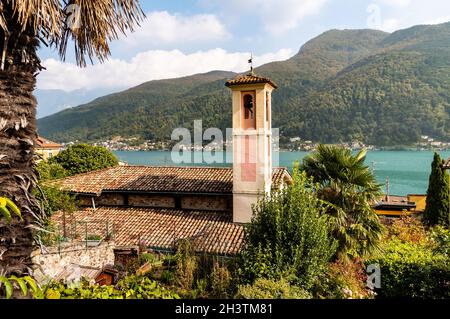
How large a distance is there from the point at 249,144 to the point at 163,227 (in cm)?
622

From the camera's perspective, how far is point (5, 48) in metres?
3.67

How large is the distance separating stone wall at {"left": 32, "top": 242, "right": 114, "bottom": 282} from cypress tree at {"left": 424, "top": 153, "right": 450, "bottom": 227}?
21.7 meters

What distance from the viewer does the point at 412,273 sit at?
31.7 ft

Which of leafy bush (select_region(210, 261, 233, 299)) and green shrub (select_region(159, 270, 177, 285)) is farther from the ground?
leafy bush (select_region(210, 261, 233, 299))

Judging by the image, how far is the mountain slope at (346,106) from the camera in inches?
4473

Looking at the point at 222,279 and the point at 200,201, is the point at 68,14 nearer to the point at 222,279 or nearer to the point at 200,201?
the point at 222,279

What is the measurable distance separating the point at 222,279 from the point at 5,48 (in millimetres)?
7568

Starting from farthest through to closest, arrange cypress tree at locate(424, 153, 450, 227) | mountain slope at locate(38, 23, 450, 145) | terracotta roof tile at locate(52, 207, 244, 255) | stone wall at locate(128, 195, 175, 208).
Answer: mountain slope at locate(38, 23, 450, 145)
cypress tree at locate(424, 153, 450, 227)
stone wall at locate(128, 195, 175, 208)
terracotta roof tile at locate(52, 207, 244, 255)

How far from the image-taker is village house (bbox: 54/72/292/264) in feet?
46.6

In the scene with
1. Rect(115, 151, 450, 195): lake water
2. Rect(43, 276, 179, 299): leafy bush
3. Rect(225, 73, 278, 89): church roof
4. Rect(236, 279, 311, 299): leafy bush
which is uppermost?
Rect(225, 73, 278, 89): church roof

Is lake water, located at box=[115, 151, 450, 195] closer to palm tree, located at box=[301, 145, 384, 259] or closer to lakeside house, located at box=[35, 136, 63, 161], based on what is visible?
lakeside house, located at box=[35, 136, 63, 161]

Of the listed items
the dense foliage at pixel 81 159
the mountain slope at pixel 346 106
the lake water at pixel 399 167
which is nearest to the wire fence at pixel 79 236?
the dense foliage at pixel 81 159

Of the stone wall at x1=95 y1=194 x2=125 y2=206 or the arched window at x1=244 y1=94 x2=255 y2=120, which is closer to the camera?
the arched window at x1=244 y1=94 x2=255 y2=120

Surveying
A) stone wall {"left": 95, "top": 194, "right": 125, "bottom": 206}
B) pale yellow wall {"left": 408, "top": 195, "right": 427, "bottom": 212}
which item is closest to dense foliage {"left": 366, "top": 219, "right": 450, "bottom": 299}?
stone wall {"left": 95, "top": 194, "right": 125, "bottom": 206}
